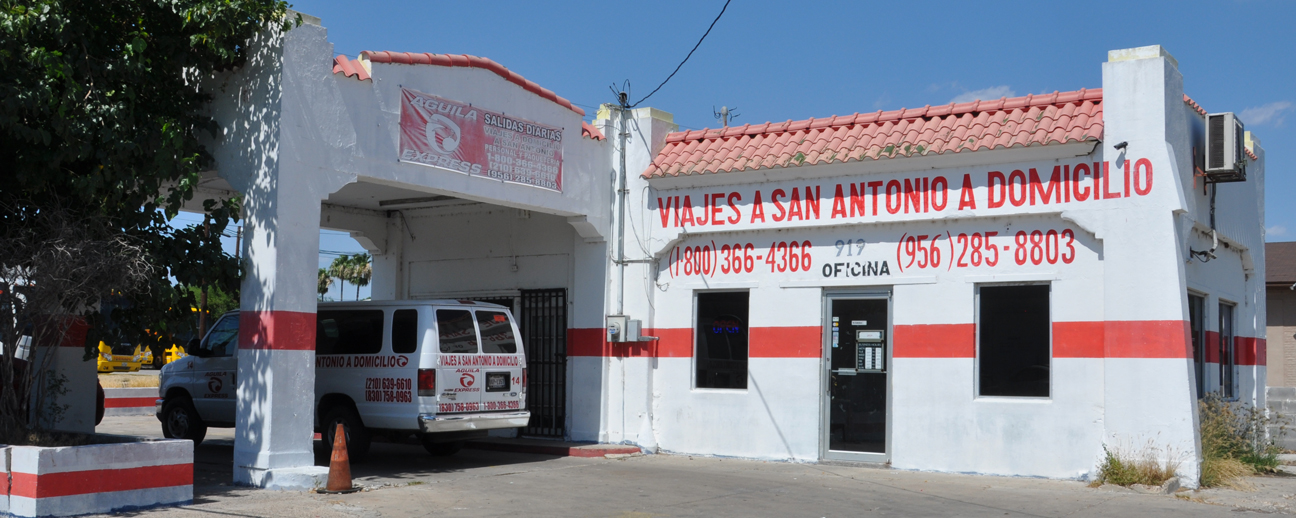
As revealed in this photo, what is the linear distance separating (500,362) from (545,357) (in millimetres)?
2904

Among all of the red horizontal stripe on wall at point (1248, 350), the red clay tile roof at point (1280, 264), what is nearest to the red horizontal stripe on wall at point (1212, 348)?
the red horizontal stripe on wall at point (1248, 350)

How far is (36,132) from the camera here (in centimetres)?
960

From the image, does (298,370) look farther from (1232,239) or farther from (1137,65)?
(1232,239)

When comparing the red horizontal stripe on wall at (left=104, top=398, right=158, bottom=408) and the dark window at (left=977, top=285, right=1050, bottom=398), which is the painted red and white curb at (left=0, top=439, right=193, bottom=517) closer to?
the dark window at (left=977, top=285, right=1050, bottom=398)

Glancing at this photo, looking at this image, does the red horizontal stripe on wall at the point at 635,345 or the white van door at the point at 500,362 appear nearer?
the white van door at the point at 500,362

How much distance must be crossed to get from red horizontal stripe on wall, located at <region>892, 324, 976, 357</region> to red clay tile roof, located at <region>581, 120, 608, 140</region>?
196 inches

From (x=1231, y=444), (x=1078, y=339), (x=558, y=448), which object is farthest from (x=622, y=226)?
(x=1231, y=444)

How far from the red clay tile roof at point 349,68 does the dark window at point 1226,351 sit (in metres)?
11.5

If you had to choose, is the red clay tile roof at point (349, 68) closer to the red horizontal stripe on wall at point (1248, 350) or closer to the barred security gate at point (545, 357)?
the barred security gate at point (545, 357)

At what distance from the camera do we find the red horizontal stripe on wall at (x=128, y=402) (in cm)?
2183

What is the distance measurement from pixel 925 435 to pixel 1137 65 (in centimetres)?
486

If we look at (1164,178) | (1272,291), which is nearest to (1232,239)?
(1164,178)

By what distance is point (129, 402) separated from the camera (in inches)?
883

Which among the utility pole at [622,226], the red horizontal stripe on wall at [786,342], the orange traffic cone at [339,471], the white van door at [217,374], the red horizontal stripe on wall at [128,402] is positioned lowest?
the red horizontal stripe on wall at [128,402]
